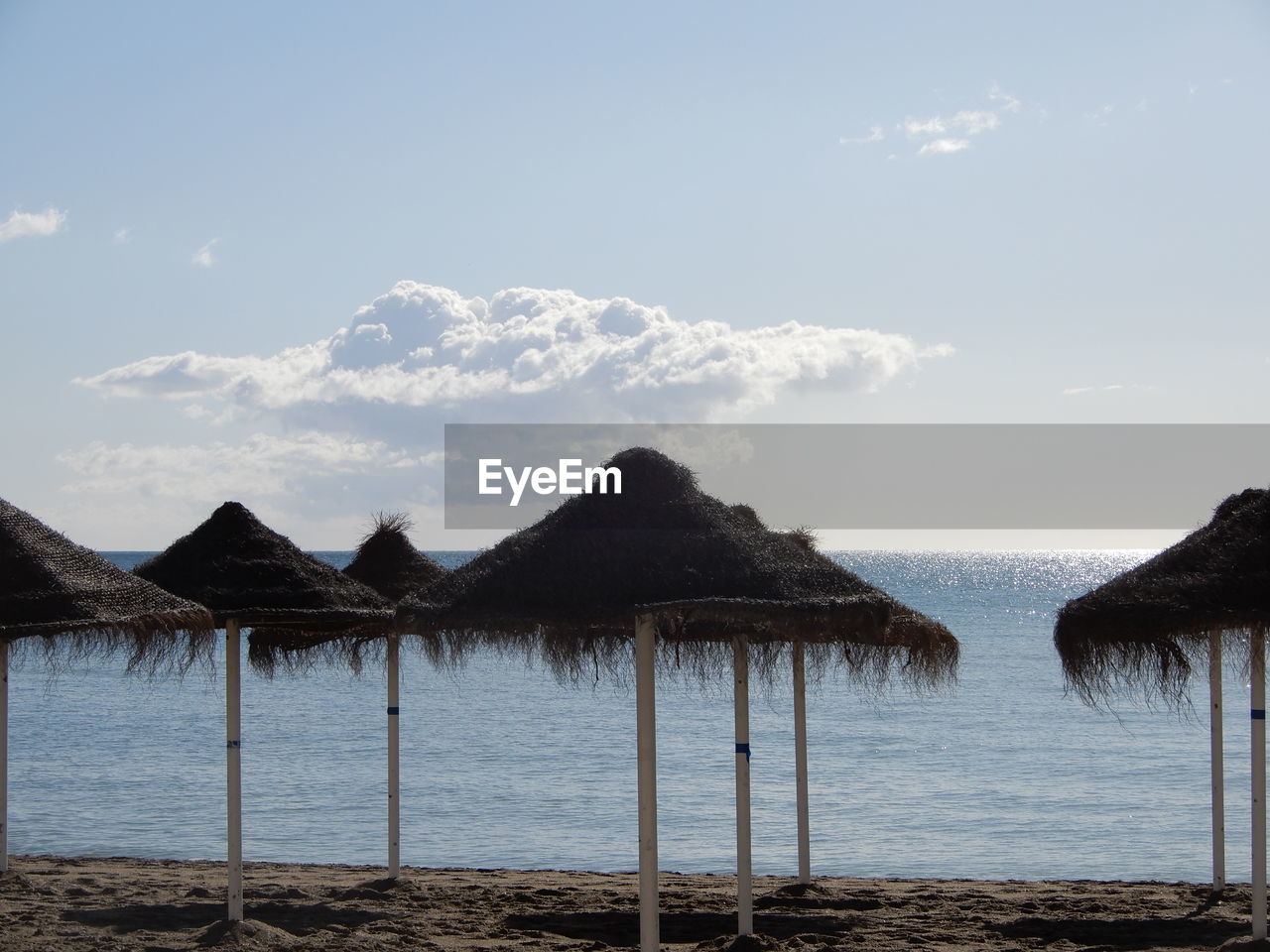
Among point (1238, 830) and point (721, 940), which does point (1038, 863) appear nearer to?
point (1238, 830)

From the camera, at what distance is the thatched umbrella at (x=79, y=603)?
7555mm

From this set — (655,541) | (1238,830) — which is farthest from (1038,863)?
(655,541)

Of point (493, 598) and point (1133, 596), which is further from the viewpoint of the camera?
point (1133, 596)

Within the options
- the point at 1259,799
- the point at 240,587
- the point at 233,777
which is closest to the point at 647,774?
the point at 233,777

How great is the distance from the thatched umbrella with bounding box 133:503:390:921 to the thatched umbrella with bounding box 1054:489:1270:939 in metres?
4.57

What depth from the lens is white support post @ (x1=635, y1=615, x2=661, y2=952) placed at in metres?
6.45

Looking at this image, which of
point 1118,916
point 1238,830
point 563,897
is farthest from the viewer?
point 1238,830

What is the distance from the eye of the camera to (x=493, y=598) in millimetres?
6570

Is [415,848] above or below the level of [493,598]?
below

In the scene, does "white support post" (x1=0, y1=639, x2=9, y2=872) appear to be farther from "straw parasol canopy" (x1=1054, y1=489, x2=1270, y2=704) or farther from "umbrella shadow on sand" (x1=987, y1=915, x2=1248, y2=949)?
"straw parasol canopy" (x1=1054, y1=489, x2=1270, y2=704)

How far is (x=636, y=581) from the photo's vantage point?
6438 mm

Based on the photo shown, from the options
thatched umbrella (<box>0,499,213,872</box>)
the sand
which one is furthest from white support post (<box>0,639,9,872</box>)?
thatched umbrella (<box>0,499,213,872</box>)

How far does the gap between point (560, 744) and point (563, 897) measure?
16.6 meters

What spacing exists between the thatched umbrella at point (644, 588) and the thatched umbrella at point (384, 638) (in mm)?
3047
